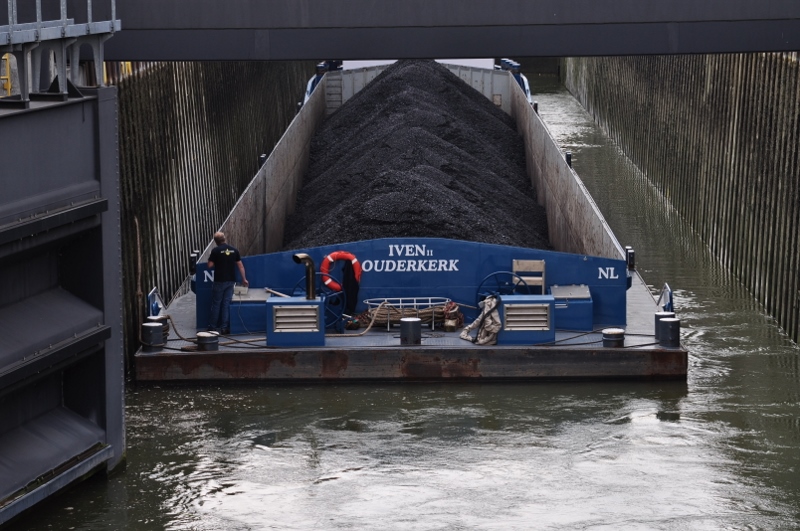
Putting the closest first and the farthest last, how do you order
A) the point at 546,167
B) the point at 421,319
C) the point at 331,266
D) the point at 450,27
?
1. the point at 450,27
2. the point at 331,266
3. the point at 421,319
4. the point at 546,167

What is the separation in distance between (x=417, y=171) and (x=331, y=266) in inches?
245

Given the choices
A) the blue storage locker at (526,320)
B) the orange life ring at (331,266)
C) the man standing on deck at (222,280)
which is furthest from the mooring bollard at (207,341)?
the blue storage locker at (526,320)

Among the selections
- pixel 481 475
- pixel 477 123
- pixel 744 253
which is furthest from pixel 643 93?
pixel 481 475

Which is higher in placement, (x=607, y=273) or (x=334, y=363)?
(x=607, y=273)

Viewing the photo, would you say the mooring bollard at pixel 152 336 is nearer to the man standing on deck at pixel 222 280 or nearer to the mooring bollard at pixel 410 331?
the man standing on deck at pixel 222 280

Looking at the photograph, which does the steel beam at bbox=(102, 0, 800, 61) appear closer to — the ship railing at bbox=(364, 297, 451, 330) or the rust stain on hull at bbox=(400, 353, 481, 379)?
the ship railing at bbox=(364, 297, 451, 330)

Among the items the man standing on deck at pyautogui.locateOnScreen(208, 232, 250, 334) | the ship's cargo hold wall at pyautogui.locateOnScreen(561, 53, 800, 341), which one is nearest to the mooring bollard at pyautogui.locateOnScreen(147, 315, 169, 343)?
the man standing on deck at pyautogui.locateOnScreen(208, 232, 250, 334)

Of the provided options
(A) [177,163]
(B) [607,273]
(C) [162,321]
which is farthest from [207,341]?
(A) [177,163]

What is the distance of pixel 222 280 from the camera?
19.0 meters

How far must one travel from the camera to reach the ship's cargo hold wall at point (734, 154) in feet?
71.5

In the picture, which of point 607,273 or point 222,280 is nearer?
point 222,280

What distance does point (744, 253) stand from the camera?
2495 cm

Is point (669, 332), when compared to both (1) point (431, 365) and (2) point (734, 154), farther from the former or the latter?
(2) point (734, 154)

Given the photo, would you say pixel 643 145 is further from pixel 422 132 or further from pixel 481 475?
pixel 481 475
